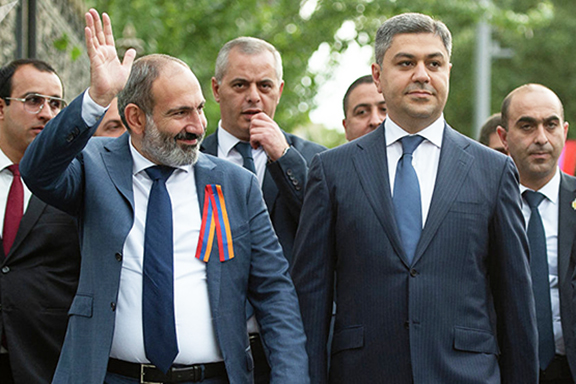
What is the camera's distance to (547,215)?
16.2 ft

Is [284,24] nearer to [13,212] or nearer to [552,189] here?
[552,189]

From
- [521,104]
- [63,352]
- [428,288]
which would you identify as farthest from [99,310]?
[521,104]

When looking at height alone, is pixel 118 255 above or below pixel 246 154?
below

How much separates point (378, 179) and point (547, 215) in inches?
58.3

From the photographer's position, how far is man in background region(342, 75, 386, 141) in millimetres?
5801

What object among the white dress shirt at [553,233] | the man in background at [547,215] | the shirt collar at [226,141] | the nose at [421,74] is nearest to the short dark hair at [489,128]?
the man in background at [547,215]

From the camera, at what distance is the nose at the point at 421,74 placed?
3.91 meters

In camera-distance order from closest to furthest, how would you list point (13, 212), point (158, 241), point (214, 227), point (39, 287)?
point (158, 241), point (214, 227), point (39, 287), point (13, 212)

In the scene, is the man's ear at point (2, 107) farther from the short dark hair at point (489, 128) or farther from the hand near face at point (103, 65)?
the short dark hair at point (489, 128)

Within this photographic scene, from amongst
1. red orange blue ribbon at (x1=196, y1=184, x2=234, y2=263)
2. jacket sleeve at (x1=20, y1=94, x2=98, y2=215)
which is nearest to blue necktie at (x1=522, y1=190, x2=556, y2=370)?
red orange blue ribbon at (x1=196, y1=184, x2=234, y2=263)

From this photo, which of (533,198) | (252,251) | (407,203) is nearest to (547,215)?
(533,198)

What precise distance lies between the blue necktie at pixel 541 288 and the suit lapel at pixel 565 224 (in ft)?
0.28

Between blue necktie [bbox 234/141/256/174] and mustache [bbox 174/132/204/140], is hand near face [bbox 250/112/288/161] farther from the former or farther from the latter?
mustache [bbox 174/132/204/140]

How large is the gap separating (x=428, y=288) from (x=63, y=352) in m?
1.57
